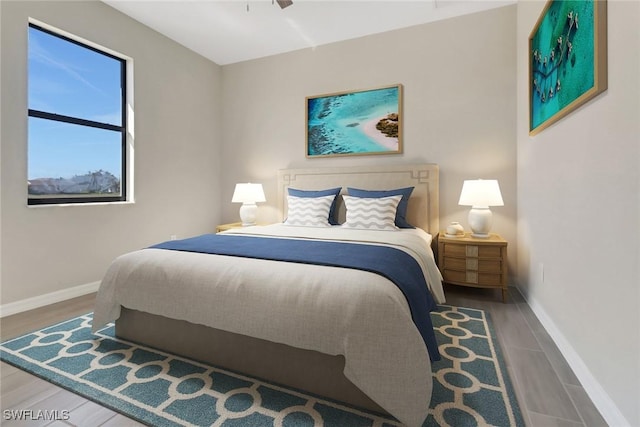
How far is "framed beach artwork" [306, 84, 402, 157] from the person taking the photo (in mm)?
3348

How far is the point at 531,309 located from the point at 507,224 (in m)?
0.91

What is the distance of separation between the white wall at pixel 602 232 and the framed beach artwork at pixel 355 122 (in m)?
1.55

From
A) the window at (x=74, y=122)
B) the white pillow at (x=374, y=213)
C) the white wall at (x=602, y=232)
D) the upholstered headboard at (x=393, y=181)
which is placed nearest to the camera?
the white wall at (x=602, y=232)

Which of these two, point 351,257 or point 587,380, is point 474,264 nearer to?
point 587,380

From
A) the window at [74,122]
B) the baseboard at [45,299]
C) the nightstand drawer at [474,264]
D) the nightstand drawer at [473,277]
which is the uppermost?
the window at [74,122]

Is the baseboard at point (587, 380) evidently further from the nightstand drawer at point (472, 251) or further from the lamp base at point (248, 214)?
the lamp base at point (248, 214)

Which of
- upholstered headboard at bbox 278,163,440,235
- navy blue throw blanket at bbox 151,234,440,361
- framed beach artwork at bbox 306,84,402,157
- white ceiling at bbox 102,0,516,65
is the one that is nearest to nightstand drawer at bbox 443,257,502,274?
upholstered headboard at bbox 278,163,440,235

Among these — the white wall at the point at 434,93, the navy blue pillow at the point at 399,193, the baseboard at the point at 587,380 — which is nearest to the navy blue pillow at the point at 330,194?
the navy blue pillow at the point at 399,193

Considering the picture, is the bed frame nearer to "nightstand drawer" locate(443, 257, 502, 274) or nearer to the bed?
the bed

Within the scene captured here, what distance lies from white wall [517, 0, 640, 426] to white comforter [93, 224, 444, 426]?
778mm

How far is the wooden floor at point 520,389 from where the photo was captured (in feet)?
4.07

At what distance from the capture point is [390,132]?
3361mm

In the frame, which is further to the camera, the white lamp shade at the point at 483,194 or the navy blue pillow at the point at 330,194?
the navy blue pillow at the point at 330,194

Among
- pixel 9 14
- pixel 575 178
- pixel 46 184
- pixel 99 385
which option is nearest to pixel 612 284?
pixel 575 178
